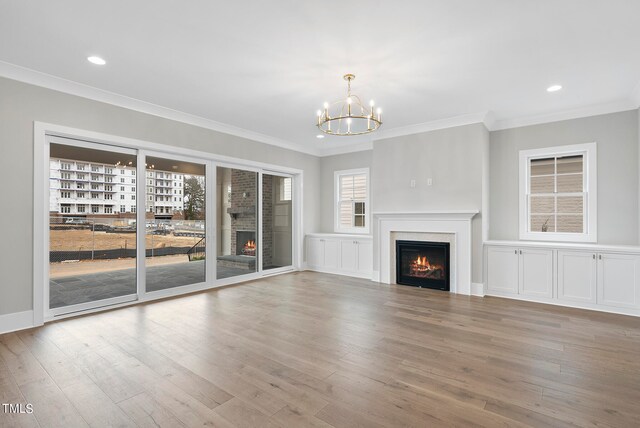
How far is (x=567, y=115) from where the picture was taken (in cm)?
480

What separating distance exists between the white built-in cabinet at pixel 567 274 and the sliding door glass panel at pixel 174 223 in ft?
15.6

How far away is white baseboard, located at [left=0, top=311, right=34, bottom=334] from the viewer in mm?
3354

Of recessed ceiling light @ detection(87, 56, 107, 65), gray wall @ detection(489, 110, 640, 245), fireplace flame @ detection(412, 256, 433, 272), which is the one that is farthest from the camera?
fireplace flame @ detection(412, 256, 433, 272)

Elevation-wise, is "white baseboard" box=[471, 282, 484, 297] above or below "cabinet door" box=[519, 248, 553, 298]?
below

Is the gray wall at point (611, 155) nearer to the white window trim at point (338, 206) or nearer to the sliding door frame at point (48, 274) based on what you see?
the white window trim at point (338, 206)

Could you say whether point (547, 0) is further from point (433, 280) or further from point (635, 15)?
point (433, 280)

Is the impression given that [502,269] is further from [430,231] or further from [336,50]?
[336,50]

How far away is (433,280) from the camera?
17.8 feet

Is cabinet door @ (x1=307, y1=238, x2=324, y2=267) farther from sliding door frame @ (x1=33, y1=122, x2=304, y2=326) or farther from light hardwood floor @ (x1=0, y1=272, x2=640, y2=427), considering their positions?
light hardwood floor @ (x1=0, y1=272, x2=640, y2=427)

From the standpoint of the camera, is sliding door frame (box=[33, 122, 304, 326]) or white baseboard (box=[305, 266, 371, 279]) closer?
sliding door frame (box=[33, 122, 304, 326])

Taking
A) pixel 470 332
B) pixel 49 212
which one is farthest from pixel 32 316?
pixel 470 332

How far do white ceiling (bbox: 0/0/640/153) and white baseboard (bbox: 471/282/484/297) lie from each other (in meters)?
2.72

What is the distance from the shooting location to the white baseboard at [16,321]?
3.35 meters

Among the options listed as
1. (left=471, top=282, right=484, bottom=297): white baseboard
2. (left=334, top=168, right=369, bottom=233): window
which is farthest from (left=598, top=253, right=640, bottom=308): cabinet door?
(left=334, top=168, right=369, bottom=233): window
